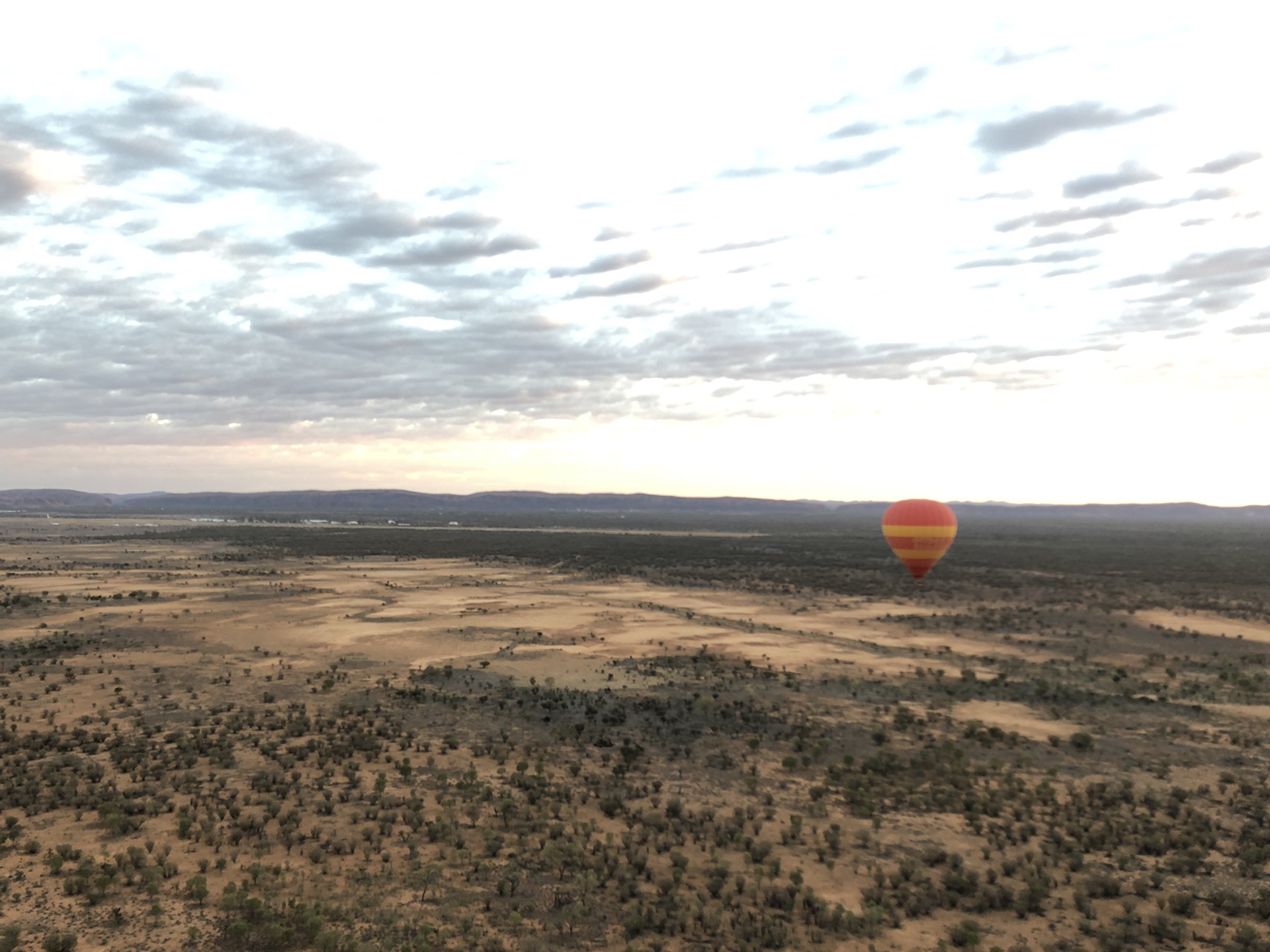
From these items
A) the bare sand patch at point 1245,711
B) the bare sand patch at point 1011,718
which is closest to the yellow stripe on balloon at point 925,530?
the bare sand patch at point 1245,711

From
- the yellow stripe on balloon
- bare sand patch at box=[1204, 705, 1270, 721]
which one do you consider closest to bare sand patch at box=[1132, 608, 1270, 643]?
the yellow stripe on balloon

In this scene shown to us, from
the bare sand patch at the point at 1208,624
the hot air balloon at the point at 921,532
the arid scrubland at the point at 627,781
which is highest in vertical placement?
the hot air balloon at the point at 921,532

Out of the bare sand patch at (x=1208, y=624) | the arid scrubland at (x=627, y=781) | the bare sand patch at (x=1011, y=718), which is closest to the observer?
the arid scrubland at (x=627, y=781)

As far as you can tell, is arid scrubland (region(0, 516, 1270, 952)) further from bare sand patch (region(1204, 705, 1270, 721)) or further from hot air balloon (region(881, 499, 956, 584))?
hot air balloon (region(881, 499, 956, 584))

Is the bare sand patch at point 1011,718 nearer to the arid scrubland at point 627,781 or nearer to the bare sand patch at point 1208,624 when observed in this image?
the arid scrubland at point 627,781

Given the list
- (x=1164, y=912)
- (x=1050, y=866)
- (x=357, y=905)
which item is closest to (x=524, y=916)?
(x=357, y=905)

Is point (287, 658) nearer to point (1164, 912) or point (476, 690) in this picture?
point (476, 690)
